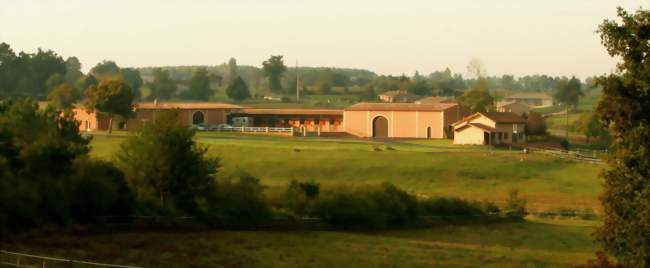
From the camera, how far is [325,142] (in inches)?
3022

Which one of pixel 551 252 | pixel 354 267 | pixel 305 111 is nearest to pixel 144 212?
pixel 354 267

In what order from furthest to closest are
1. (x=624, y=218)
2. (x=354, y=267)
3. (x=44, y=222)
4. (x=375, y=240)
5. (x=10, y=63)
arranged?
1. (x=10, y=63)
2. (x=375, y=240)
3. (x=44, y=222)
4. (x=354, y=267)
5. (x=624, y=218)

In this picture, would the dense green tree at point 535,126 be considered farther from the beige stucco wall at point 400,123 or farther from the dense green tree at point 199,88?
the dense green tree at point 199,88

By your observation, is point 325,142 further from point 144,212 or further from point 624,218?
point 624,218

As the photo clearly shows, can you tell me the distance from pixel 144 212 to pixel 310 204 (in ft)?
22.6

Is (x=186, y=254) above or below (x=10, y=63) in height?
below

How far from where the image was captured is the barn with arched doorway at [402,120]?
90.4 m

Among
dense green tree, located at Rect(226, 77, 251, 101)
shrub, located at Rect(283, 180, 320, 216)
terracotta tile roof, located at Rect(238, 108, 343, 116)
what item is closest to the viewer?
shrub, located at Rect(283, 180, 320, 216)

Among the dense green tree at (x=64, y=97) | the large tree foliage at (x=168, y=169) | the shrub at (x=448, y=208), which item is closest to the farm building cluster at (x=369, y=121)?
the dense green tree at (x=64, y=97)

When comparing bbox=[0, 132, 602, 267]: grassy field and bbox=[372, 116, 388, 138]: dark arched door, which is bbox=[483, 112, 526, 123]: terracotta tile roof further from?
bbox=[372, 116, 388, 138]: dark arched door

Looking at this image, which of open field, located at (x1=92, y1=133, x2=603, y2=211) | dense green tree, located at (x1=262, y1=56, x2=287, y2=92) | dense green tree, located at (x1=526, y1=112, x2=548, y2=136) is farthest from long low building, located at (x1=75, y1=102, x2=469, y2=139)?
dense green tree, located at (x1=262, y1=56, x2=287, y2=92)

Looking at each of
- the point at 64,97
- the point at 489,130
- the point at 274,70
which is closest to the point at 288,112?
the point at 64,97

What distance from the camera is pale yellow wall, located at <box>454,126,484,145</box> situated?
78.0 m

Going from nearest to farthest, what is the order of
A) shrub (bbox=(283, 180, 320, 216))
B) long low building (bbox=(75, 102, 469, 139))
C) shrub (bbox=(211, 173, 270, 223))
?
shrub (bbox=(211, 173, 270, 223)) < shrub (bbox=(283, 180, 320, 216)) < long low building (bbox=(75, 102, 469, 139))
